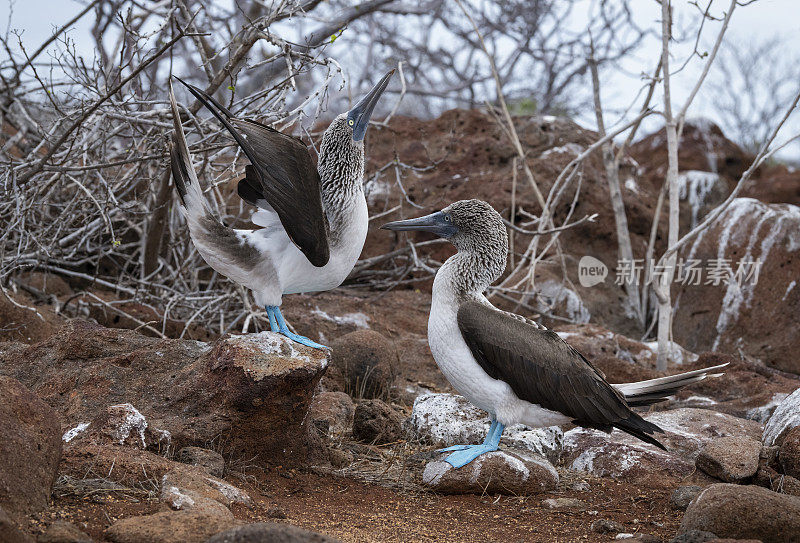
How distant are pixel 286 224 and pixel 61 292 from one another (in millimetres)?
3756

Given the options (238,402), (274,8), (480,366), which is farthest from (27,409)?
(274,8)

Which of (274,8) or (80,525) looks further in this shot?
(274,8)

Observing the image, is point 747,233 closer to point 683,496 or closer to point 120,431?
point 683,496

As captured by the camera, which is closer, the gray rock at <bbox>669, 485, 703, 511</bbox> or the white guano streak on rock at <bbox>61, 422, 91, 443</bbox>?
the white guano streak on rock at <bbox>61, 422, 91, 443</bbox>

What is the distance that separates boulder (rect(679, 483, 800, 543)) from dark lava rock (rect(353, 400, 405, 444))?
1832 millimetres

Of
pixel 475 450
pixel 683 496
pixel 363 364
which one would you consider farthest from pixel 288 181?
pixel 683 496

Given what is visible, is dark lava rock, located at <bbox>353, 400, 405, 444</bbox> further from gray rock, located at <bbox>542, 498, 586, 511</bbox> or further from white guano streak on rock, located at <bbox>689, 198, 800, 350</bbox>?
white guano streak on rock, located at <bbox>689, 198, 800, 350</bbox>

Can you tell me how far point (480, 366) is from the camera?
3643 mm

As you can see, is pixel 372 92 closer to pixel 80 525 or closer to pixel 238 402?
pixel 238 402

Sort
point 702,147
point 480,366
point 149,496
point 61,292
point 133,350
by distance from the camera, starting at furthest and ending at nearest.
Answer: point 702,147 → point 61,292 → point 133,350 → point 480,366 → point 149,496

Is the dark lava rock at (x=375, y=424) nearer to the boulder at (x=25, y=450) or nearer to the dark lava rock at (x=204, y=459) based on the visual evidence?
the dark lava rock at (x=204, y=459)

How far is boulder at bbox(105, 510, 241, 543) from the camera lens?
2371 millimetres

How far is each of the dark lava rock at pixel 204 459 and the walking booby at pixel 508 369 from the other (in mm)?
999

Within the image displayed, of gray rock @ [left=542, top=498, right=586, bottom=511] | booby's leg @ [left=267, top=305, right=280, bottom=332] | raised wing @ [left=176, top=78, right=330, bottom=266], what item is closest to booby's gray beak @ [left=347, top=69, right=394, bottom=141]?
raised wing @ [left=176, top=78, right=330, bottom=266]
